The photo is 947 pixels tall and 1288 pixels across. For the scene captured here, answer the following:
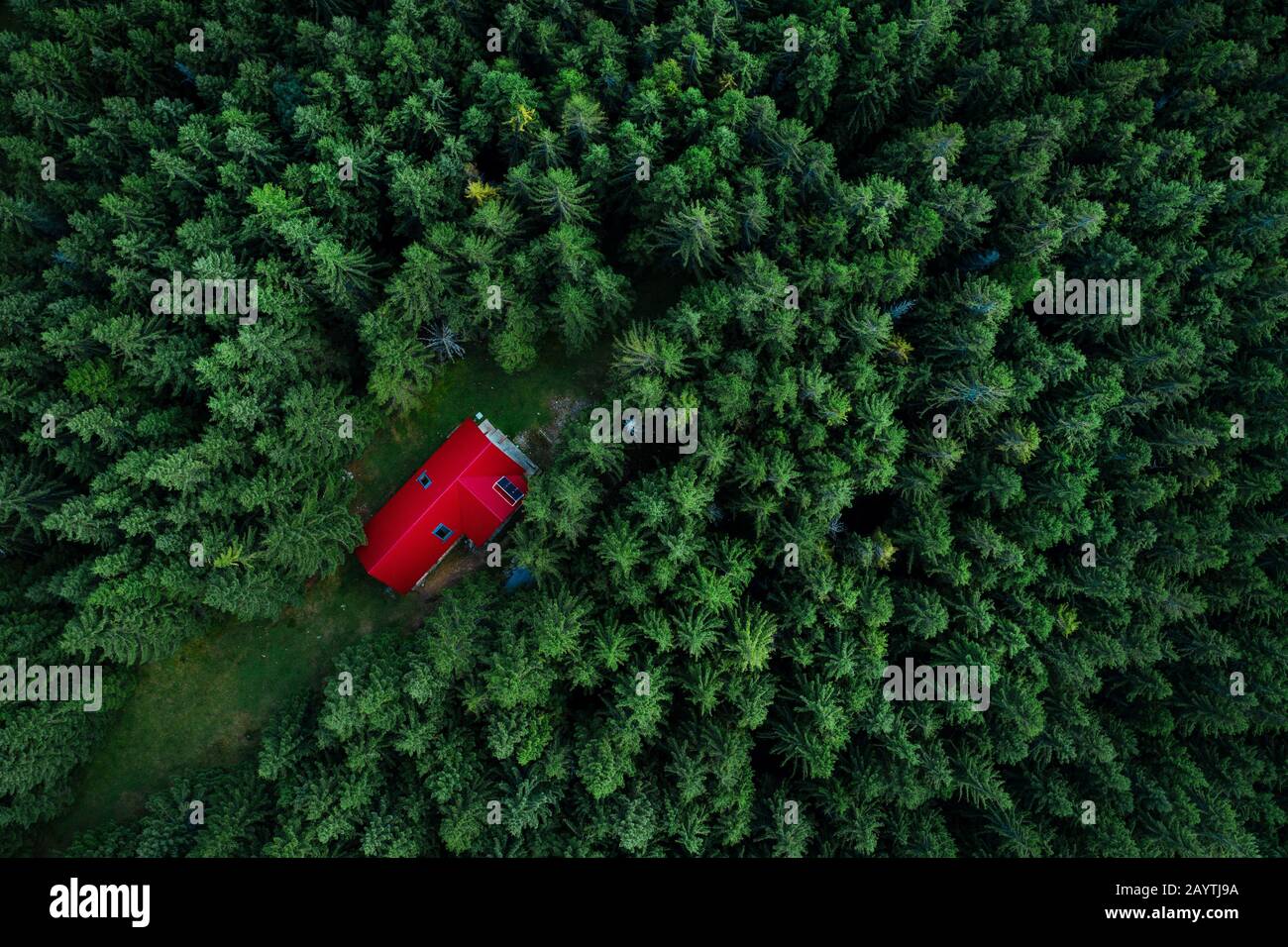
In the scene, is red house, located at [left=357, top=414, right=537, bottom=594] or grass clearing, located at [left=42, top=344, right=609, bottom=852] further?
grass clearing, located at [left=42, top=344, right=609, bottom=852]

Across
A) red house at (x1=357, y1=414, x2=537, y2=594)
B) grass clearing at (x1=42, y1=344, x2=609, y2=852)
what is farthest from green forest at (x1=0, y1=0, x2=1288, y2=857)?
red house at (x1=357, y1=414, x2=537, y2=594)

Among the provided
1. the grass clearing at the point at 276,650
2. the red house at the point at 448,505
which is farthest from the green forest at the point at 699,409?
the red house at the point at 448,505

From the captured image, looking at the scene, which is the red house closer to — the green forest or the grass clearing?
the grass clearing

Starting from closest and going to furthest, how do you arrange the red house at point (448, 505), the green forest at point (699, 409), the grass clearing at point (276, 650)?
the green forest at point (699, 409) → the red house at point (448, 505) → the grass clearing at point (276, 650)

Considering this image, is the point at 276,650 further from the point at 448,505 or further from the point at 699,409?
the point at 699,409

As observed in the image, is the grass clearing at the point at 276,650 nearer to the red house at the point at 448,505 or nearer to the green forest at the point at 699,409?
the green forest at the point at 699,409

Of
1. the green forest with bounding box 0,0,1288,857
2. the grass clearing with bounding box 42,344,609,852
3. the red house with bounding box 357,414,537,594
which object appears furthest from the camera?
the grass clearing with bounding box 42,344,609,852

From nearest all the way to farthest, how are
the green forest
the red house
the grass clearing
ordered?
the green forest → the red house → the grass clearing
